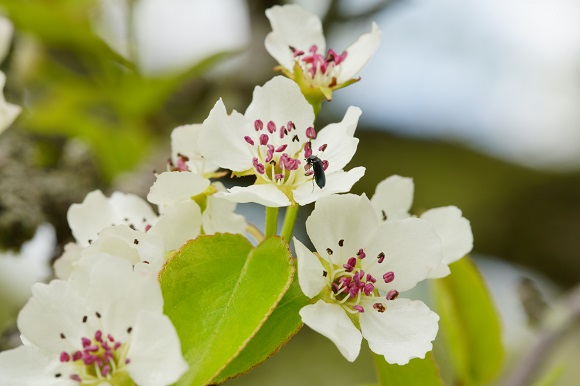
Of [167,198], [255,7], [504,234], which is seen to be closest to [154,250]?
[167,198]

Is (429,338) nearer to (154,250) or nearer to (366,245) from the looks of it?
(366,245)

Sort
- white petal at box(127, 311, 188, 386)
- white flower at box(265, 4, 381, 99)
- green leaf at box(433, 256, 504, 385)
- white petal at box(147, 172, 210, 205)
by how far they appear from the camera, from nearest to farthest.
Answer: white petal at box(127, 311, 188, 386) < white petal at box(147, 172, 210, 205) < white flower at box(265, 4, 381, 99) < green leaf at box(433, 256, 504, 385)

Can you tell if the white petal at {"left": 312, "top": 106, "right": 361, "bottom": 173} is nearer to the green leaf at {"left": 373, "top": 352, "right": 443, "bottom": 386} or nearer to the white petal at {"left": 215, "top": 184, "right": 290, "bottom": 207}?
the white petal at {"left": 215, "top": 184, "right": 290, "bottom": 207}

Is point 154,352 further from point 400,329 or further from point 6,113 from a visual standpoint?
point 6,113

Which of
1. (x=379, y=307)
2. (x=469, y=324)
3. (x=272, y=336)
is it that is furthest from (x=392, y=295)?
(x=469, y=324)

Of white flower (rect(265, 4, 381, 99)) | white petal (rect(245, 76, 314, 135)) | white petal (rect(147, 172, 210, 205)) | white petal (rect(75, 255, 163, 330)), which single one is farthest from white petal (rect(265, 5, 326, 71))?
white petal (rect(75, 255, 163, 330))

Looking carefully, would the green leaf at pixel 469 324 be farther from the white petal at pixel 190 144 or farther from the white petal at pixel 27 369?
the white petal at pixel 27 369

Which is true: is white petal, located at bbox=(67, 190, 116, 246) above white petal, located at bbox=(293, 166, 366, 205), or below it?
below

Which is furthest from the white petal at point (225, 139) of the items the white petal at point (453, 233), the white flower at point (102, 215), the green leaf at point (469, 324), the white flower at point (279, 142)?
the green leaf at point (469, 324)
